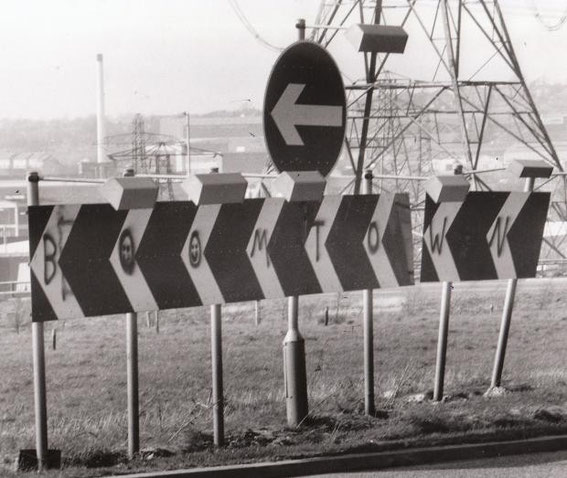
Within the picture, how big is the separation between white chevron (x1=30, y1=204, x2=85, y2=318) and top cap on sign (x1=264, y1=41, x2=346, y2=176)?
1.87 m

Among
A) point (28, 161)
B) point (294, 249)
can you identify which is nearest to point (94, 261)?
point (294, 249)

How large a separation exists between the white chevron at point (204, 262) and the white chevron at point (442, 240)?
2100mm

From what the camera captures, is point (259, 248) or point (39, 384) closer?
point (39, 384)

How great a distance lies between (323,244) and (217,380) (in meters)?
1.37

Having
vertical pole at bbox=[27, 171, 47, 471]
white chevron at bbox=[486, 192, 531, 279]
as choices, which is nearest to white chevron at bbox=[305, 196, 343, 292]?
white chevron at bbox=[486, 192, 531, 279]

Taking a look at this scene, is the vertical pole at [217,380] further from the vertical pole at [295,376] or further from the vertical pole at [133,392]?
the vertical pole at [295,376]

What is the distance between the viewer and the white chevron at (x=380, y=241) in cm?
830

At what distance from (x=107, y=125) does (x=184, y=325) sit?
51.4 m

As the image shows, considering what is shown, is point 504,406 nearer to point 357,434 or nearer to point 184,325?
point 357,434

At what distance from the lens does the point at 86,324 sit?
26125mm

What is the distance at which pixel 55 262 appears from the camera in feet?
22.2

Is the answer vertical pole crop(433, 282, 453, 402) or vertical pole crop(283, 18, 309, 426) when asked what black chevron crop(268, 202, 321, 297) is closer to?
vertical pole crop(283, 18, 309, 426)

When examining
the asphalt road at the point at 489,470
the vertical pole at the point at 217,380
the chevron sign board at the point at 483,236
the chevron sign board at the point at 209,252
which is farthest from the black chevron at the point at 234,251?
the chevron sign board at the point at 483,236

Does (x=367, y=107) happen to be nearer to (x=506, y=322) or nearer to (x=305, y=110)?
(x=506, y=322)
